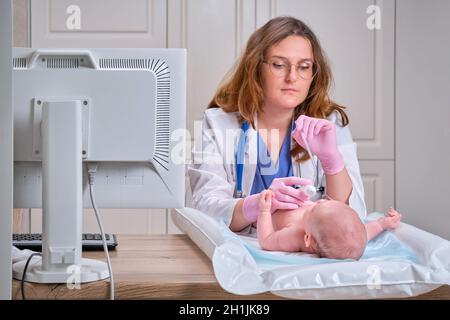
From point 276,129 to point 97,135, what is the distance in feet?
2.32

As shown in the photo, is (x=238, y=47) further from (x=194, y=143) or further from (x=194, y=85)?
(x=194, y=143)

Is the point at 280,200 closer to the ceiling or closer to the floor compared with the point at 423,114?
closer to the floor

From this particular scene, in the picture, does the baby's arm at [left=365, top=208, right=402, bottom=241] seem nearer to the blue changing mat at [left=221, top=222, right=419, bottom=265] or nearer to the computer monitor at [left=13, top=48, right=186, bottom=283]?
the blue changing mat at [left=221, top=222, right=419, bottom=265]

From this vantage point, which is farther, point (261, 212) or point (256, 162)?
point (256, 162)

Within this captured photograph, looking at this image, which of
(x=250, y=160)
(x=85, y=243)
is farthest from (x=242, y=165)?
(x=85, y=243)

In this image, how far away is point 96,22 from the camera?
1292 mm

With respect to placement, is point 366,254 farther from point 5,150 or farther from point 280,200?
point 5,150

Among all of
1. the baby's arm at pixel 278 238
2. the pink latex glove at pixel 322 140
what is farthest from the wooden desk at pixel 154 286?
the pink latex glove at pixel 322 140

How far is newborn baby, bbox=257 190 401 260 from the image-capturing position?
2.79ft

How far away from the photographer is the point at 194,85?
4.68 ft

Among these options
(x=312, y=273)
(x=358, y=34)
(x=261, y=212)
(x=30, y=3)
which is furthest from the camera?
(x=358, y=34)
